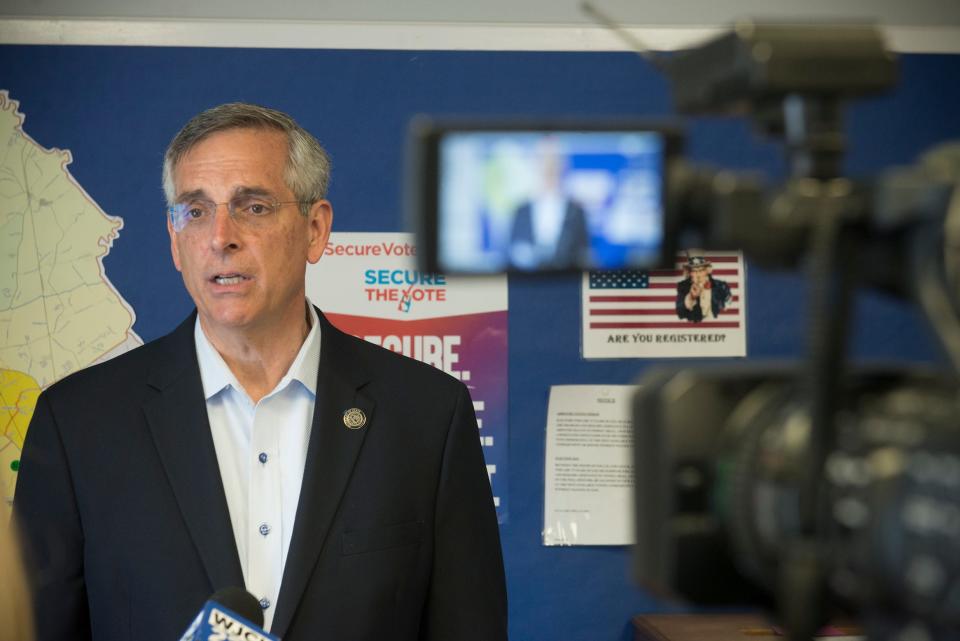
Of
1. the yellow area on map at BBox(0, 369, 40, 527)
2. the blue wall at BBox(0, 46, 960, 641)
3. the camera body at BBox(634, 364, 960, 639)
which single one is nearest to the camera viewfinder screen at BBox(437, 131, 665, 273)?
the camera body at BBox(634, 364, 960, 639)

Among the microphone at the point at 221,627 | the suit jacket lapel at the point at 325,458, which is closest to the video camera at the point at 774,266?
the microphone at the point at 221,627

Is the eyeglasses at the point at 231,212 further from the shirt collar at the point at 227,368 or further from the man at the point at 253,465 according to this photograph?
the shirt collar at the point at 227,368

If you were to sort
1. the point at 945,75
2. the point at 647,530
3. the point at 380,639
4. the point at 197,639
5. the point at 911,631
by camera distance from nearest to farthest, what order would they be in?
the point at 911,631, the point at 647,530, the point at 197,639, the point at 380,639, the point at 945,75

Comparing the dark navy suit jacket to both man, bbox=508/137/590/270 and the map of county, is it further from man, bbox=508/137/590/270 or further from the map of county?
man, bbox=508/137/590/270

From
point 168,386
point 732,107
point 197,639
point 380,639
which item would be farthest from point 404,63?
point 732,107

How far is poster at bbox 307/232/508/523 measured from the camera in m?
2.92

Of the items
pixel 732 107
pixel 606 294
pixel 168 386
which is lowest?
pixel 168 386

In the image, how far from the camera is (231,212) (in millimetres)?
1935

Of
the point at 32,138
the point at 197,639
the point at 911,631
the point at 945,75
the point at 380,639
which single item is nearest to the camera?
the point at 911,631

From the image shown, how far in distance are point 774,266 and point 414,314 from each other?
86.2 inches

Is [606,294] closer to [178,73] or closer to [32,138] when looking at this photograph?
[178,73]

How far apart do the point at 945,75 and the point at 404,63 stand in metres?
1.48

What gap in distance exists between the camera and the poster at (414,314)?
115 inches

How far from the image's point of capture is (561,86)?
2.97m
